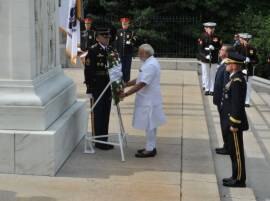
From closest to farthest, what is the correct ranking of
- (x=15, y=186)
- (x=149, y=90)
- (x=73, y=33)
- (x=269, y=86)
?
(x=15, y=186) → (x=149, y=90) → (x=73, y=33) → (x=269, y=86)

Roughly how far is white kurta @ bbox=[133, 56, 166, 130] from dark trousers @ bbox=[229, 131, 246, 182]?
136cm

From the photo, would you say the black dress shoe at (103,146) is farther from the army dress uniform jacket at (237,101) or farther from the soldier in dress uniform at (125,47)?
the soldier in dress uniform at (125,47)

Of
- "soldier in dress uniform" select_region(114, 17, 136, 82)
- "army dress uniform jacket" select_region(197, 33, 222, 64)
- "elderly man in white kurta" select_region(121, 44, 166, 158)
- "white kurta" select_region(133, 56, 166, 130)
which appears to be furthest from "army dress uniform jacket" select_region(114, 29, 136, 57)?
"white kurta" select_region(133, 56, 166, 130)

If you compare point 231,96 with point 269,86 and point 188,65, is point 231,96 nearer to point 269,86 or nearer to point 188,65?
point 269,86

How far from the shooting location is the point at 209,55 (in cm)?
1511

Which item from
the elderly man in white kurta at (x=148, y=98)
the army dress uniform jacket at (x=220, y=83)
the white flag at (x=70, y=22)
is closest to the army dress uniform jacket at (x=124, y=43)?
the white flag at (x=70, y=22)

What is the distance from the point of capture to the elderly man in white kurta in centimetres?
795

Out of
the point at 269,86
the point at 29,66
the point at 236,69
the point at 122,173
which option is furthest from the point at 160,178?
the point at 269,86

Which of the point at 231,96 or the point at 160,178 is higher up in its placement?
the point at 231,96

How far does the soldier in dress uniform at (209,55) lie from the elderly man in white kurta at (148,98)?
7.04 m

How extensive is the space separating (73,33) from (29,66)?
166 cm

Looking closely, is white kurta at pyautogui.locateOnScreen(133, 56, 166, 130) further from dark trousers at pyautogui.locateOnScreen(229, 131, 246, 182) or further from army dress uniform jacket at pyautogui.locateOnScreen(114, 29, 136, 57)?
army dress uniform jacket at pyautogui.locateOnScreen(114, 29, 136, 57)

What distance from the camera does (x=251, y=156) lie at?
9.23 meters

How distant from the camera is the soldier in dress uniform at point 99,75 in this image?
27.0 ft
